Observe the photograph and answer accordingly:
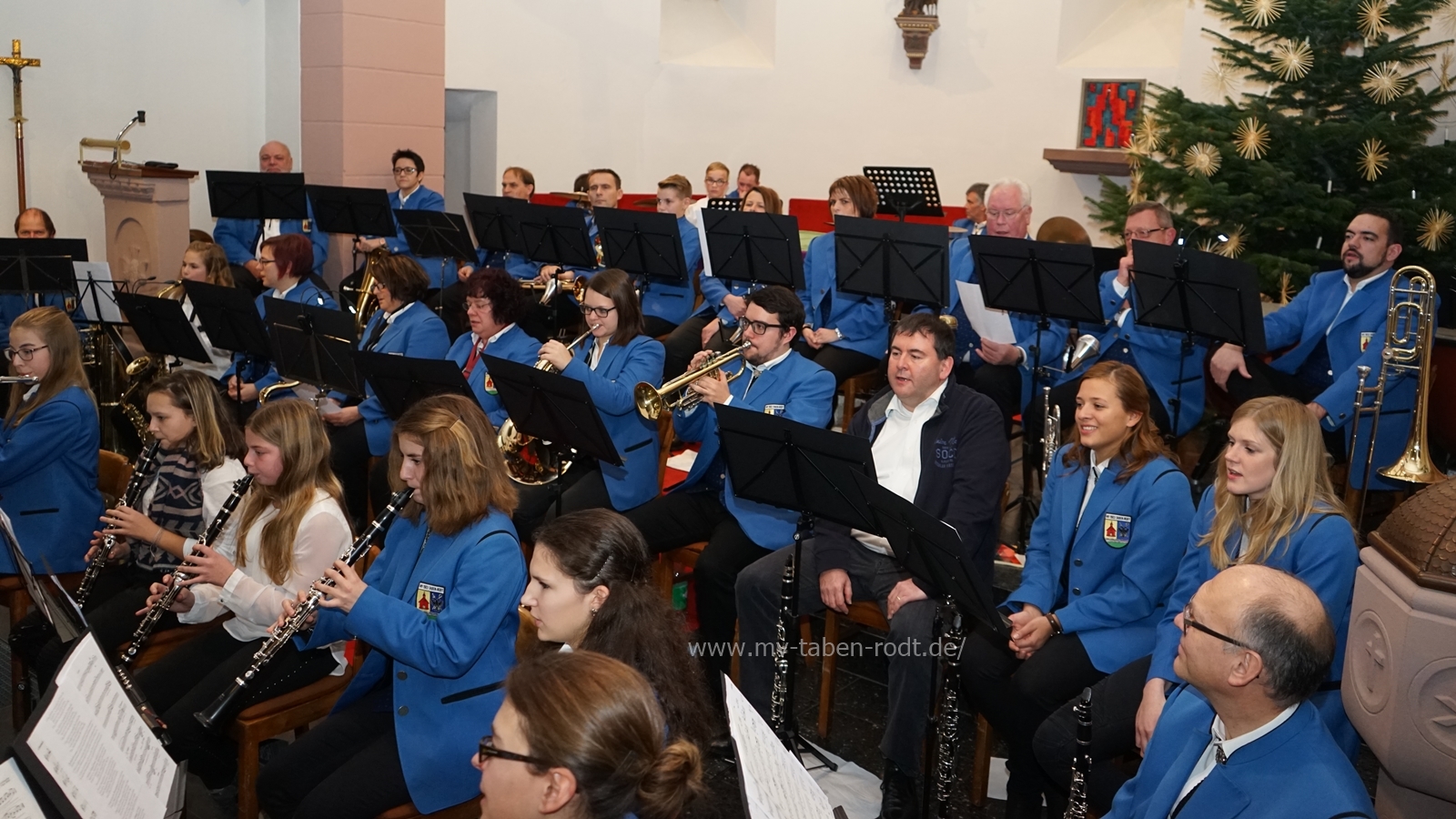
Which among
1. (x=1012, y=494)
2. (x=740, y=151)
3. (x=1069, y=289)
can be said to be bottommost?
(x=1012, y=494)

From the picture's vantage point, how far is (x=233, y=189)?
9078mm

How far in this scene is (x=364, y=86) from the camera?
418 inches

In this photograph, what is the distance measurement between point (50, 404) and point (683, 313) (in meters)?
4.33

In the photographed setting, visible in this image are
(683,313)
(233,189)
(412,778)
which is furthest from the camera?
(233,189)

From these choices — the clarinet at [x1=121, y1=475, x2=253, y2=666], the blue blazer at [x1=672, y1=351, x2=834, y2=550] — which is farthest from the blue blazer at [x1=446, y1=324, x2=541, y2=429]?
the clarinet at [x1=121, y1=475, x2=253, y2=666]

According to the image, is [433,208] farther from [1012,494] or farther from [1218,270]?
[1218,270]

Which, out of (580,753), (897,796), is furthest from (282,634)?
(897,796)

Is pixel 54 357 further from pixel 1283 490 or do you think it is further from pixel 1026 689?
pixel 1283 490

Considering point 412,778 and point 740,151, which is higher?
point 740,151

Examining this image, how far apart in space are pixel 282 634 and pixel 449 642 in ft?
2.17

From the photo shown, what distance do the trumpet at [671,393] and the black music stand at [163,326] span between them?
8.85 ft

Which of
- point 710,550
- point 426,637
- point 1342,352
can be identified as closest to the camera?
point 426,637

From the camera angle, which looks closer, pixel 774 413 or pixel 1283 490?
pixel 1283 490

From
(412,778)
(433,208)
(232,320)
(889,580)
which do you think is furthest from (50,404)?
(433,208)
